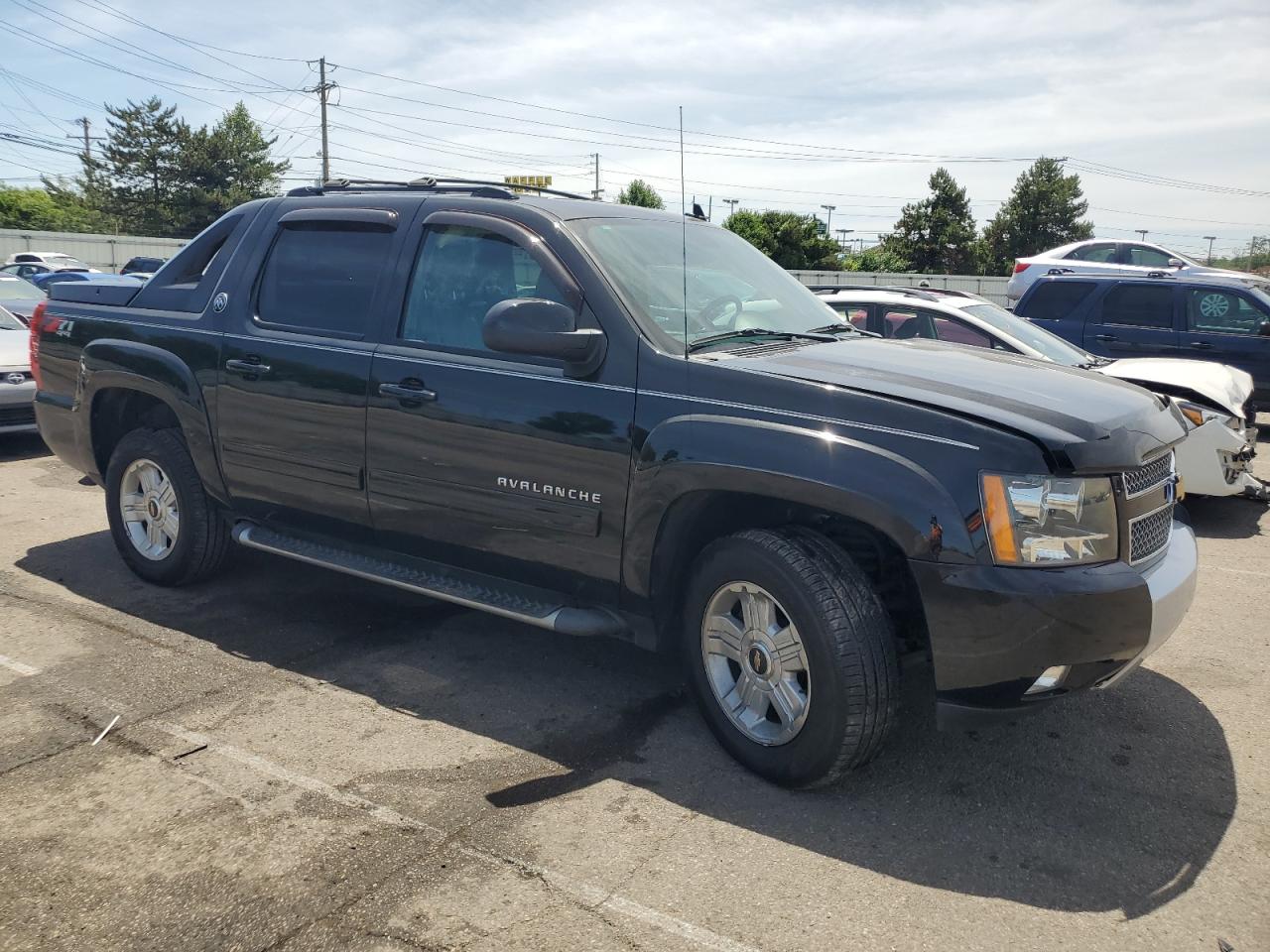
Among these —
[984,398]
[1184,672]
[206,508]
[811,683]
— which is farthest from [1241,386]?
[206,508]

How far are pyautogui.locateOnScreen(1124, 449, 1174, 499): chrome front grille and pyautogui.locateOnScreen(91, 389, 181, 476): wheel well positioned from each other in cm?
444

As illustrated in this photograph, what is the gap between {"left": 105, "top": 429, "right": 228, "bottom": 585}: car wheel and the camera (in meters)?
5.27

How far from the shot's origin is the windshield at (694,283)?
395 cm

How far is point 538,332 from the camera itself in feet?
12.0

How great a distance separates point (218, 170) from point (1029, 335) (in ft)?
223

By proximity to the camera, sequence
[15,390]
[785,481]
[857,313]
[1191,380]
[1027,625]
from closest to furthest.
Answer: [1027,625], [785,481], [1191,380], [857,313], [15,390]

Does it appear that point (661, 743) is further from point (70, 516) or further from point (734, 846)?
point (70, 516)

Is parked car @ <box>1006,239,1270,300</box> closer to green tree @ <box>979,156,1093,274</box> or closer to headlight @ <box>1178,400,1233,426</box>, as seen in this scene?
headlight @ <box>1178,400,1233,426</box>

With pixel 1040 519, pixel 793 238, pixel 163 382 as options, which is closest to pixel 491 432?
pixel 1040 519

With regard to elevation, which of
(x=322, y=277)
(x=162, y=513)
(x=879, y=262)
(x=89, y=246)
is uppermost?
(x=879, y=262)

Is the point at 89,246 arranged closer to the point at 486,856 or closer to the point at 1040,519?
the point at 486,856

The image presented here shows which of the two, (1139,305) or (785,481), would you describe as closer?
(785,481)

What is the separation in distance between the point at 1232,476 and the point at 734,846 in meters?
5.35

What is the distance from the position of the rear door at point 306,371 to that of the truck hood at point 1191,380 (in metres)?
4.94
